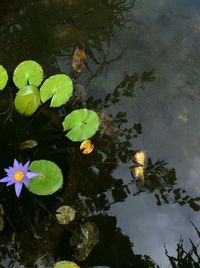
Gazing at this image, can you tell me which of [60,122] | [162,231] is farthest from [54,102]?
[162,231]

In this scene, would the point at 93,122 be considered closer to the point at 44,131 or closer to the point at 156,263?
the point at 44,131

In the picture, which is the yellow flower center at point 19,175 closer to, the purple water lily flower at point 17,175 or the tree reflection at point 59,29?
the purple water lily flower at point 17,175

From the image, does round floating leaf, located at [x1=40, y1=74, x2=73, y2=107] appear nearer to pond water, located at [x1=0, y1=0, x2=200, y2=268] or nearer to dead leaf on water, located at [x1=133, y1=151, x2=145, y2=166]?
pond water, located at [x1=0, y1=0, x2=200, y2=268]

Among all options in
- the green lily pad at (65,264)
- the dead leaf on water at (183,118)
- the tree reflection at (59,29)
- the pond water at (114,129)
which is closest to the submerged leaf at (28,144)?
the pond water at (114,129)

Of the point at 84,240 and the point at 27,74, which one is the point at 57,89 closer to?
the point at 27,74

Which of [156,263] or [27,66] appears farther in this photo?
[27,66]

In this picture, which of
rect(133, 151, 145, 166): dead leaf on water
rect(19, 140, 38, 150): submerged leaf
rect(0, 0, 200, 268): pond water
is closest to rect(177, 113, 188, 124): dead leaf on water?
rect(0, 0, 200, 268): pond water
